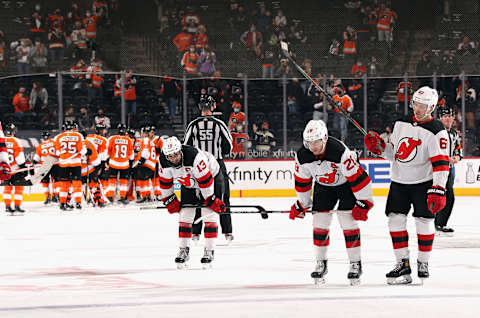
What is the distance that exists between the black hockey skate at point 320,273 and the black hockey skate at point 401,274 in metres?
0.44

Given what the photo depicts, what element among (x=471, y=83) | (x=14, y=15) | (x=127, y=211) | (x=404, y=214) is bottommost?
(x=127, y=211)

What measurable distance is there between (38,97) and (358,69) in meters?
7.06

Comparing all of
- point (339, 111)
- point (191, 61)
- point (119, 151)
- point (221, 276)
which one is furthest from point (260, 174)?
point (221, 276)

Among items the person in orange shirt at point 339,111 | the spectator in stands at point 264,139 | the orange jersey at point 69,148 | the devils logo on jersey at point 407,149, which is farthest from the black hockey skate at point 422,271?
the spectator in stands at point 264,139

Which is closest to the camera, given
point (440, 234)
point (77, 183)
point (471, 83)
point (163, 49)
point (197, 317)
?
point (197, 317)

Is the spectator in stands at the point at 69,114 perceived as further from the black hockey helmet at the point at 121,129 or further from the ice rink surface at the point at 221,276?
the ice rink surface at the point at 221,276

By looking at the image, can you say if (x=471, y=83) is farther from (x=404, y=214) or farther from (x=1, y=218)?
(x=404, y=214)

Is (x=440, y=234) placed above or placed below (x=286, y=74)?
below

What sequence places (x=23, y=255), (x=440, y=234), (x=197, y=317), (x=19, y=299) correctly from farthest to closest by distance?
(x=440, y=234) → (x=23, y=255) → (x=19, y=299) → (x=197, y=317)

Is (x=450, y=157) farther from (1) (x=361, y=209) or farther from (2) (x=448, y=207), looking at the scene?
(1) (x=361, y=209)

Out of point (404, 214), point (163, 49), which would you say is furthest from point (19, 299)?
point (163, 49)

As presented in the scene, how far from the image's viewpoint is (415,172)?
18.3 feet

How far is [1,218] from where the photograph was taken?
1220 cm

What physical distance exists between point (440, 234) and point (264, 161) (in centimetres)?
705
